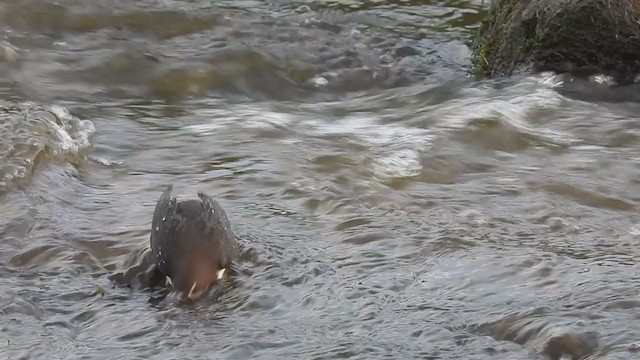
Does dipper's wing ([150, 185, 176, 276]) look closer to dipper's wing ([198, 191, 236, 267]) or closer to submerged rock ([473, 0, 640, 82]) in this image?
dipper's wing ([198, 191, 236, 267])

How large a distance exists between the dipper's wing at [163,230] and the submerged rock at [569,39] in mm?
3341

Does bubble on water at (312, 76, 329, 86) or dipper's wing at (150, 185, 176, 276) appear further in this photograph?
bubble on water at (312, 76, 329, 86)

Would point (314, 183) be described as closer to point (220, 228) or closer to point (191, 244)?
point (220, 228)

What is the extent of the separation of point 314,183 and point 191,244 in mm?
1212

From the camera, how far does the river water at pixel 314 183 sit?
3738 millimetres

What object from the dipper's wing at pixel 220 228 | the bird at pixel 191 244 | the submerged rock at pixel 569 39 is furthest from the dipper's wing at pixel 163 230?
the submerged rock at pixel 569 39

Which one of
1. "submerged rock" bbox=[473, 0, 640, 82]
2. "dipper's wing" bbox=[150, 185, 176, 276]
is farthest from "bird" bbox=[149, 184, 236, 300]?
"submerged rock" bbox=[473, 0, 640, 82]

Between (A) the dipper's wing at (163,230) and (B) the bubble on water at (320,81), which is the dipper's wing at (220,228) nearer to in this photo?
(A) the dipper's wing at (163,230)

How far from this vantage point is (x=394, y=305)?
3904 millimetres

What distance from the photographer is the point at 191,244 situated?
4172 mm

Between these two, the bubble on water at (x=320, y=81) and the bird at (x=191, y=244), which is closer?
the bird at (x=191, y=244)

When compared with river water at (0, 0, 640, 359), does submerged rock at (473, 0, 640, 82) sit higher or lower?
higher

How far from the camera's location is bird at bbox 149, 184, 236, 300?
13.5 ft

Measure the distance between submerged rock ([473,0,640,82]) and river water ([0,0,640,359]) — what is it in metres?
0.16
